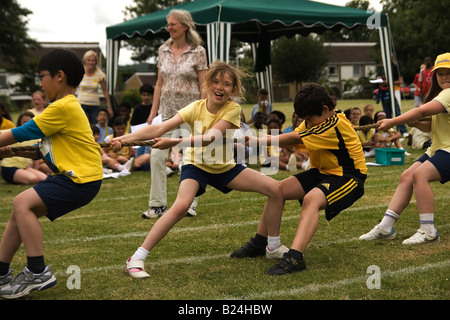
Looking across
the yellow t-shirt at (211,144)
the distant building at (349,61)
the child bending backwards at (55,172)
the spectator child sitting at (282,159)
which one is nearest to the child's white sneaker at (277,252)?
the yellow t-shirt at (211,144)

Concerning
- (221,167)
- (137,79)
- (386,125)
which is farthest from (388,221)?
(137,79)

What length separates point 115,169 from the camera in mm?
11984

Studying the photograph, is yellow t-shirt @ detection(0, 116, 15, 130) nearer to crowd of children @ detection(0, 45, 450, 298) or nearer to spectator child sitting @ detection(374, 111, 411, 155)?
crowd of children @ detection(0, 45, 450, 298)

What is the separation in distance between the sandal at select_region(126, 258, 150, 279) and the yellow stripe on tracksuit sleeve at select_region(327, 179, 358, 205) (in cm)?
169

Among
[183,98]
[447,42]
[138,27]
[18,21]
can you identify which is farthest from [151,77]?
[183,98]

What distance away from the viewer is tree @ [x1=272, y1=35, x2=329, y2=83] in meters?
64.6

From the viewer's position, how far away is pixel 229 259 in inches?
212

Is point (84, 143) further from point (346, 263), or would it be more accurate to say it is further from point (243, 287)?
point (346, 263)

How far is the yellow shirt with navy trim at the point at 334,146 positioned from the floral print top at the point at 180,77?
8.22 ft

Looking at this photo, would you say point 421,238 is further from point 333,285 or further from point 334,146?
point 333,285

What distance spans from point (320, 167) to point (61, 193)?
2.35 meters

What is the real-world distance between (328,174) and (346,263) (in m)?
0.82

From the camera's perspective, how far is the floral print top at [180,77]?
7.57m

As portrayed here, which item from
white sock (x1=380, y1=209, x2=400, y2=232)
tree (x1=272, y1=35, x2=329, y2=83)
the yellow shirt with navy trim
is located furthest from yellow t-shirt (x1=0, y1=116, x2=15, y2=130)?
tree (x1=272, y1=35, x2=329, y2=83)
